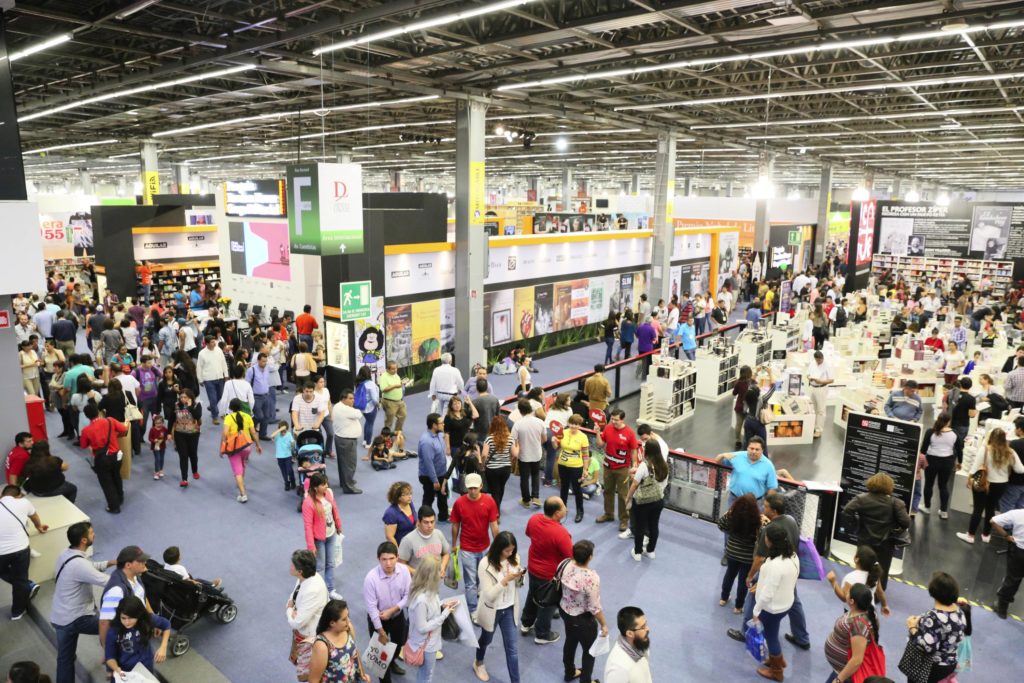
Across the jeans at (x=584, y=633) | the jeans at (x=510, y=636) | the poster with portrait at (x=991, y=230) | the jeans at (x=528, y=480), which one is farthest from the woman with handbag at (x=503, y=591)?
the poster with portrait at (x=991, y=230)

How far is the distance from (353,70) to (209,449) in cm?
651

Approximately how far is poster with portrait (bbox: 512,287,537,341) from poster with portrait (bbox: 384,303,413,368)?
3.16m

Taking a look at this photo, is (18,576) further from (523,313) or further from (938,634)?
(523,313)

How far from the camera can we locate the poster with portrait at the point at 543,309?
16.2 metres

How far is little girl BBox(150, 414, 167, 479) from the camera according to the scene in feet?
27.1

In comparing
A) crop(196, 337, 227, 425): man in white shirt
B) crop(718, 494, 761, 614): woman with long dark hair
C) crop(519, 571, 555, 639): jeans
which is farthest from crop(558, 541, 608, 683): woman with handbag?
crop(196, 337, 227, 425): man in white shirt

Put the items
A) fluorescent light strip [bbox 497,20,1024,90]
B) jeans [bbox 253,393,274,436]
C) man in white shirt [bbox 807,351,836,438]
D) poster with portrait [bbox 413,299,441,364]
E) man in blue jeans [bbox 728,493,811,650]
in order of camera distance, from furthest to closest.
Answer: poster with portrait [bbox 413,299,441,364] < man in white shirt [bbox 807,351,836,438] < jeans [bbox 253,393,274,436] < fluorescent light strip [bbox 497,20,1024,90] < man in blue jeans [bbox 728,493,811,650]

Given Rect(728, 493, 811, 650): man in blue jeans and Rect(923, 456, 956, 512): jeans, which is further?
Rect(923, 456, 956, 512): jeans

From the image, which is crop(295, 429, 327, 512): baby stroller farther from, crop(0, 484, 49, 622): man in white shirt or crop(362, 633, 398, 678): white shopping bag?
crop(362, 633, 398, 678): white shopping bag

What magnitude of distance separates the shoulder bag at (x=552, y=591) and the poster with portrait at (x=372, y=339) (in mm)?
7494

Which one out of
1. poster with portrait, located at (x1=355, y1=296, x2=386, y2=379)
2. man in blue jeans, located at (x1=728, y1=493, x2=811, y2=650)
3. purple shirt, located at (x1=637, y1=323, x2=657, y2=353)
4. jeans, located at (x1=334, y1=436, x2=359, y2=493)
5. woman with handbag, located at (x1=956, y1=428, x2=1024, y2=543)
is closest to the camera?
man in blue jeans, located at (x1=728, y1=493, x2=811, y2=650)

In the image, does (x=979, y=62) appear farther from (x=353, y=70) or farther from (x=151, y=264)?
(x=151, y=264)

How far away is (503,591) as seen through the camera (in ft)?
14.8

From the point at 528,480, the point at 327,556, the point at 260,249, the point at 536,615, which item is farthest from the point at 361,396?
the point at 260,249
